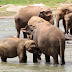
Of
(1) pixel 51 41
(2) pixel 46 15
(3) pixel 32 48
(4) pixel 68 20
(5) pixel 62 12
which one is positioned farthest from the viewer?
(5) pixel 62 12

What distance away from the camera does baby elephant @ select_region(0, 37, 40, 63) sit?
11375 millimetres

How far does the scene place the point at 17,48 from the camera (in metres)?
11.5

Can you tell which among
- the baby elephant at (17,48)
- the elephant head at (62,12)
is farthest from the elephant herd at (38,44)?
the elephant head at (62,12)

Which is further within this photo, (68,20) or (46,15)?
(68,20)

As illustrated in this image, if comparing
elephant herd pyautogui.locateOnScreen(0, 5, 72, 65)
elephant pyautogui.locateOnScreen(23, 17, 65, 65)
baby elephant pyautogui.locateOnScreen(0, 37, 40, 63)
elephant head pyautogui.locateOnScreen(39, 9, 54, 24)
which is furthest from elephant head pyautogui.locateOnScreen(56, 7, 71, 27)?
elephant pyautogui.locateOnScreen(23, 17, 65, 65)

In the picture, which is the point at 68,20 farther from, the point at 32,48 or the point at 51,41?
the point at 51,41

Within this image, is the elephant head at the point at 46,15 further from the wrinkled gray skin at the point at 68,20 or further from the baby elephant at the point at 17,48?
the baby elephant at the point at 17,48

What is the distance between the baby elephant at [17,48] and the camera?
1138cm

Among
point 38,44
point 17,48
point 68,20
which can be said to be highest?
point 38,44

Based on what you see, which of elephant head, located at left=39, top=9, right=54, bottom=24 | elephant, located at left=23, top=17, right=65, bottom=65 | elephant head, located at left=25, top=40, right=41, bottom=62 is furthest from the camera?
elephant head, located at left=39, top=9, right=54, bottom=24

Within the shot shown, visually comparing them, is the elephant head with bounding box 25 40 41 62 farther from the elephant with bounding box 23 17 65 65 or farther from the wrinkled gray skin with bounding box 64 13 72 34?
the wrinkled gray skin with bounding box 64 13 72 34

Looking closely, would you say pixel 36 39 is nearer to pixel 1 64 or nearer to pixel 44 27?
pixel 44 27

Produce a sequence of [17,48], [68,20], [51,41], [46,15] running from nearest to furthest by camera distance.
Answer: [51,41] < [17,48] < [46,15] < [68,20]

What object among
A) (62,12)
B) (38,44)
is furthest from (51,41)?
(62,12)
